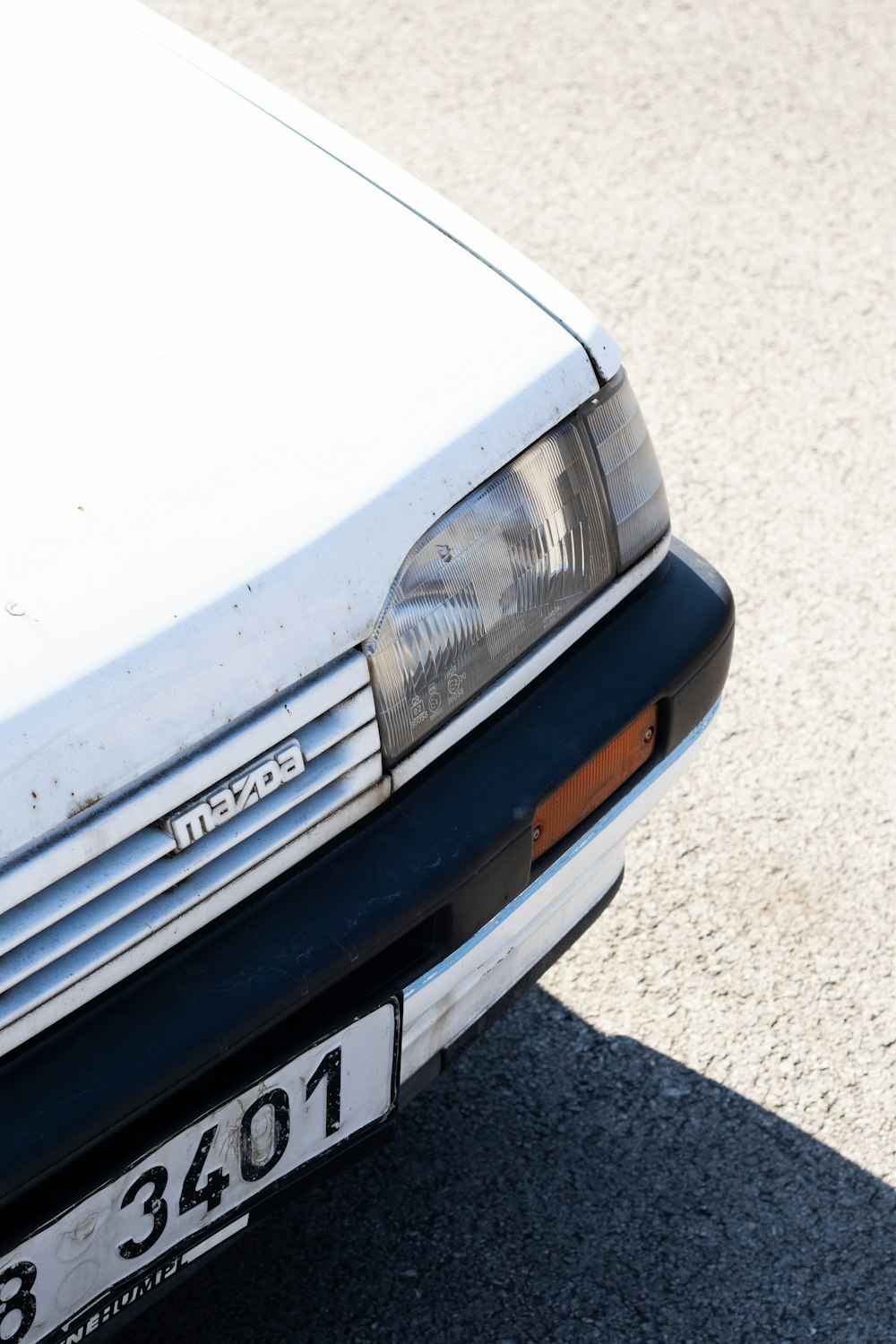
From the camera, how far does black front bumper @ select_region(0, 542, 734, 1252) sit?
58.8 inches

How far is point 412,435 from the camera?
69.4 inches

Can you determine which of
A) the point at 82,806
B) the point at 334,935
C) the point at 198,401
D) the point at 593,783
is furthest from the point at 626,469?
the point at 82,806

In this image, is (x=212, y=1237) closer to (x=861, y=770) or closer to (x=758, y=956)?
(x=758, y=956)

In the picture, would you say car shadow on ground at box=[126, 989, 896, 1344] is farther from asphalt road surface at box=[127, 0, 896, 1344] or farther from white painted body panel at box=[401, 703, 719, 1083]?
white painted body panel at box=[401, 703, 719, 1083]

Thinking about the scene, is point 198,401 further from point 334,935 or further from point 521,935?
point 521,935

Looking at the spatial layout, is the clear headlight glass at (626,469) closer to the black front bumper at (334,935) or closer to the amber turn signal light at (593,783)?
the black front bumper at (334,935)

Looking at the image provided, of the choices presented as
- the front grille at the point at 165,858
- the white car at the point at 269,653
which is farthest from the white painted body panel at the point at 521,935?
the front grille at the point at 165,858

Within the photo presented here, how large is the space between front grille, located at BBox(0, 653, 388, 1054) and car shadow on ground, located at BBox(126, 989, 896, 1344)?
2.77 ft

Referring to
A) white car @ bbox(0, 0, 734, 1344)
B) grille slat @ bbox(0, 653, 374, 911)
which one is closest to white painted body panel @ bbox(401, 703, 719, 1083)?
white car @ bbox(0, 0, 734, 1344)

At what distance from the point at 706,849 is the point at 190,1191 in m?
1.45

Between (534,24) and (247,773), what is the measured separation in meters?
4.38

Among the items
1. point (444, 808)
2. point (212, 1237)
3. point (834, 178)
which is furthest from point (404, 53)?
point (212, 1237)

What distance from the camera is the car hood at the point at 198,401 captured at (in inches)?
59.9

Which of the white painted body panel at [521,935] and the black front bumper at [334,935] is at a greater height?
the black front bumper at [334,935]
